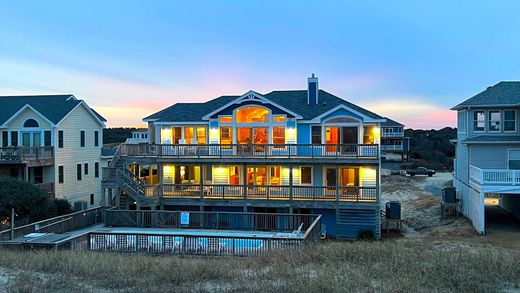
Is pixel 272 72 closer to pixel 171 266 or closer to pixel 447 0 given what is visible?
pixel 447 0

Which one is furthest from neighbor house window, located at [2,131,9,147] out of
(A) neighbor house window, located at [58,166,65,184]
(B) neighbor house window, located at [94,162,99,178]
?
(B) neighbor house window, located at [94,162,99,178]

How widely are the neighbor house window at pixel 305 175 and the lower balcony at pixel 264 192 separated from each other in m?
1.79

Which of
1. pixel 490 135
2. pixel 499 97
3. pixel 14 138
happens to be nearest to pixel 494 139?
pixel 490 135

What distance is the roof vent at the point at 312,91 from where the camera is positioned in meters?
30.1

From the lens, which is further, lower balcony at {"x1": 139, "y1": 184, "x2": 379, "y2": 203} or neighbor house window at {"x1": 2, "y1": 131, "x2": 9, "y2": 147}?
neighbor house window at {"x1": 2, "y1": 131, "x2": 9, "y2": 147}

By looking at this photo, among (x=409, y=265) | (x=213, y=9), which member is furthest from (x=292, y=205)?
(x=409, y=265)

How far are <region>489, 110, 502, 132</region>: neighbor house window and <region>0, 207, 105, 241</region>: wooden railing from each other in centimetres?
2384

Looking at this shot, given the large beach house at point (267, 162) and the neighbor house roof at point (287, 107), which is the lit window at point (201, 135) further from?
the neighbor house roof at point (287, 107)

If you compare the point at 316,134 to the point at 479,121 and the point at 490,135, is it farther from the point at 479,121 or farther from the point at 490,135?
the point at 490,135

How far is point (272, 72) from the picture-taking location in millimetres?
44594

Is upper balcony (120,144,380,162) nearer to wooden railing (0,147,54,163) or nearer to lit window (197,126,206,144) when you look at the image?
lit window (197,126,206,144)

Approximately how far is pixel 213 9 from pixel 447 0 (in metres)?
14.1

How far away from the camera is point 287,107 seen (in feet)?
95.2

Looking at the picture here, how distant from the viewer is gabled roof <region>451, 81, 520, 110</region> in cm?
2703
